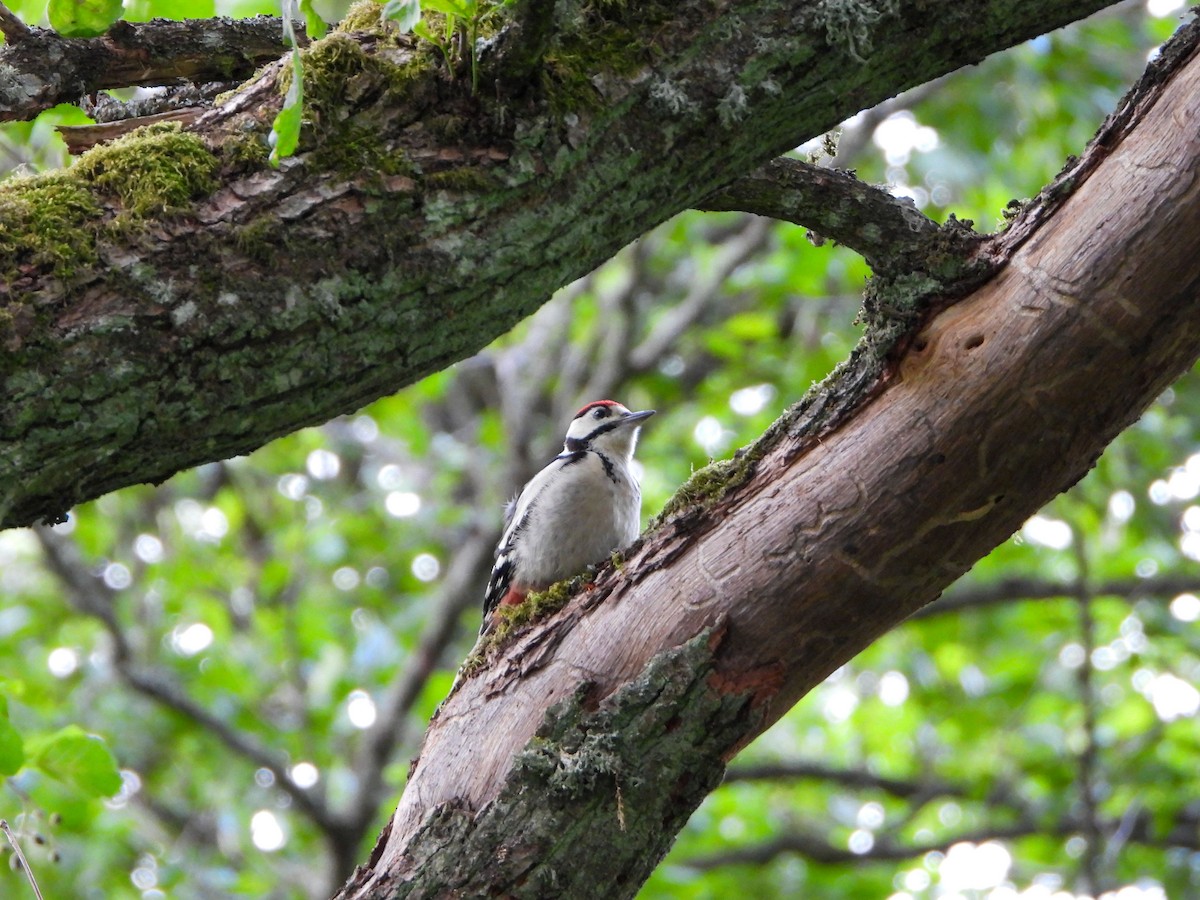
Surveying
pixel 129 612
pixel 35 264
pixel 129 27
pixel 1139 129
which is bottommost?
pixel 35 264

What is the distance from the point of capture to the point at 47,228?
187 cm

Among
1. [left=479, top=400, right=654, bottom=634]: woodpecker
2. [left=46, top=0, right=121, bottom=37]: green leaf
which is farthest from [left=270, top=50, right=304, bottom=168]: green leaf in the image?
[left=479, top=400, right=654, bottom=634]: woodpecker

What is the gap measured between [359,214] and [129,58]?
0.78 meters

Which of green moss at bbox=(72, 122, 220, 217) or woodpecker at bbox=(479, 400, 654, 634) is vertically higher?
woodpecker at bbox=(479, 400, 654, 634)

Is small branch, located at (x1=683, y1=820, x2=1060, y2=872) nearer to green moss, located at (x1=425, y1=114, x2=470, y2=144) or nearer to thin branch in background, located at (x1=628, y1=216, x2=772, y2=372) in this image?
thin branch in background, located at (x1=628, y1=216, x2=772, y2=372)

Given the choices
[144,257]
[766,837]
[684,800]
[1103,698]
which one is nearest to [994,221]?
[1103,698]

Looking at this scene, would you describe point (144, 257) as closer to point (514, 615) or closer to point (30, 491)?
point (30, 491)

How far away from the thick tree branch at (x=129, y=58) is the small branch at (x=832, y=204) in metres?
1.00

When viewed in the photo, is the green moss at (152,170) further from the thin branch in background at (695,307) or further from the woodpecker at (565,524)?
the thin branch in background at (695,307)

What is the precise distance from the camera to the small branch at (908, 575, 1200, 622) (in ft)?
22.7

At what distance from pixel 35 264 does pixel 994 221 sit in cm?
677

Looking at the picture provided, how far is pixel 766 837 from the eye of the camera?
8.11 meters

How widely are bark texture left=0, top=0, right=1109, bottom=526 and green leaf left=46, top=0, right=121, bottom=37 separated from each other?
0.23 meters

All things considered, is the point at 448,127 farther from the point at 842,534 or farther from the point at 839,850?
the point at 839,850
